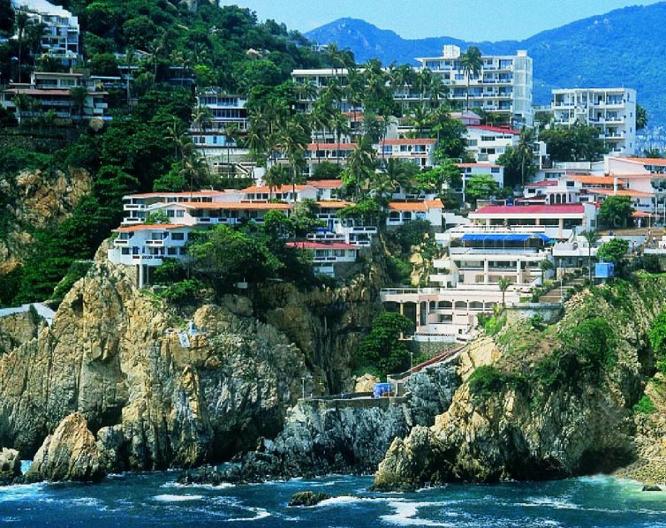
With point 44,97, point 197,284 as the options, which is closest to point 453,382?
point 197,284

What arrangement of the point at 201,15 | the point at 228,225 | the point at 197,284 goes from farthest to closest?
the point at 201,15, the point at 228,225, the point at 197,284

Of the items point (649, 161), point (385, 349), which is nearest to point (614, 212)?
point (649, 161)

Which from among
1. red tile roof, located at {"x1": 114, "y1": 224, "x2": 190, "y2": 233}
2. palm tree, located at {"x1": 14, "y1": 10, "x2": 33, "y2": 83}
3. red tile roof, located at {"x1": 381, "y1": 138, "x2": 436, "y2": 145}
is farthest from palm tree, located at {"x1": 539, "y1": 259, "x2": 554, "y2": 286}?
palm tree, located at {"x1": 14, "y1": 10, "x2": 33, "y2": 83}

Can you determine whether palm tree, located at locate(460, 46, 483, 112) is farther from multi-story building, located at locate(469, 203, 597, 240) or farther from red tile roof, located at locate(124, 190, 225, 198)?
red tile roof, located at locate(124, 190, 225, 198)

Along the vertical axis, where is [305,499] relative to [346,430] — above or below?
below

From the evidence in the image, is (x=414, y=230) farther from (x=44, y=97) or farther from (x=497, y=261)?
(x=44, y=97)

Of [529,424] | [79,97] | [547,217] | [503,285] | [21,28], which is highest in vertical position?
[21,28]

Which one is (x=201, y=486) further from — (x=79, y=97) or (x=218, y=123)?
(x=218, y=123)
